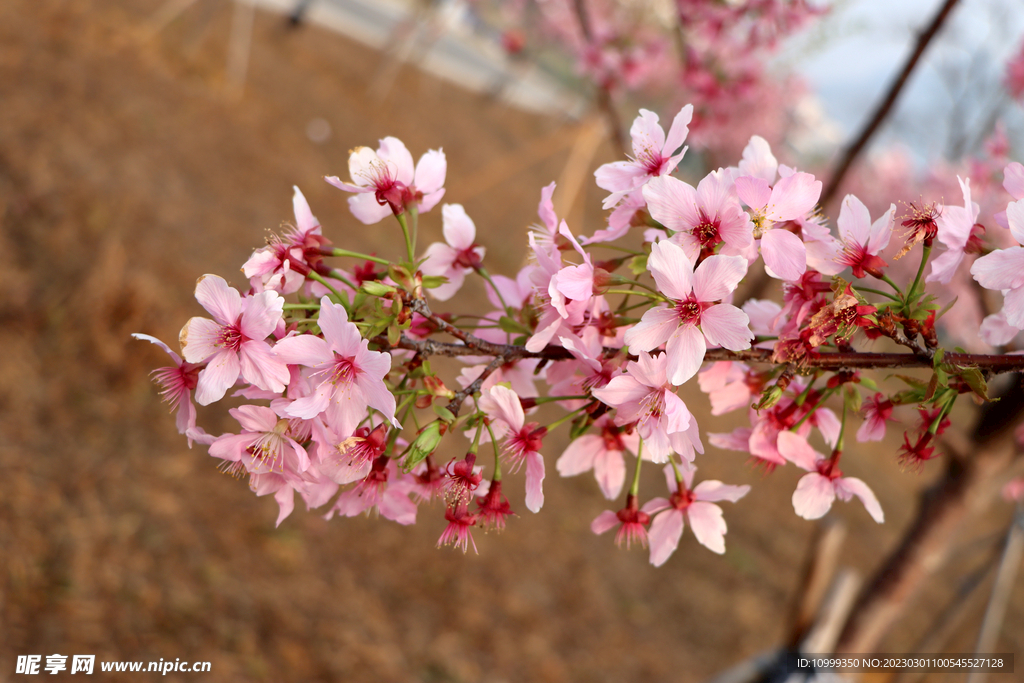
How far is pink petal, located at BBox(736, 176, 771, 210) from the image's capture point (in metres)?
Result: 0.69

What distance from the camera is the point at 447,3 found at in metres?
9.40

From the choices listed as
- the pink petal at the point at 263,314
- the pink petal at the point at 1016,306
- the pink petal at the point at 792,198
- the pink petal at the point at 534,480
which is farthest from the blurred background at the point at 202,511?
the pink petal at the point at 1016,306

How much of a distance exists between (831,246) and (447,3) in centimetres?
997

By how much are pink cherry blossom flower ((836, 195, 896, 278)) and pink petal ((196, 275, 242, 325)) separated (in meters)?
0.69

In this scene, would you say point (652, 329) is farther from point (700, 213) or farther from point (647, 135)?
point (647, 135)

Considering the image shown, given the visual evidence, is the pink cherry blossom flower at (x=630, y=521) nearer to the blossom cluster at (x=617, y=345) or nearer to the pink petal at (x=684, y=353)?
the blossom cluster at (x=617, y=345)

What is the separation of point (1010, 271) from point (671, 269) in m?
0.34

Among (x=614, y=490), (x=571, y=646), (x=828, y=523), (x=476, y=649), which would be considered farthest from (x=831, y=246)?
(x=571, y=646)

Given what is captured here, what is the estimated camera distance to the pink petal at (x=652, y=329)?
685 millimetres

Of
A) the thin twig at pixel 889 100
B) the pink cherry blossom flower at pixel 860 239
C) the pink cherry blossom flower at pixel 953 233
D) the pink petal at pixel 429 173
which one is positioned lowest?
the pink cherry blossom flower at pixel 953 233

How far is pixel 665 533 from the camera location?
899mm

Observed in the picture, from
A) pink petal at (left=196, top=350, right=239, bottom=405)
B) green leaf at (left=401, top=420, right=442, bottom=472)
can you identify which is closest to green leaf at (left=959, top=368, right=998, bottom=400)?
green leaf at (left=401, top=420, right=442, bottom=472)

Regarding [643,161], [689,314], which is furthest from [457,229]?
[689,314]

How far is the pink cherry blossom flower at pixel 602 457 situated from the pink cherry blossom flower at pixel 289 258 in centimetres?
42
